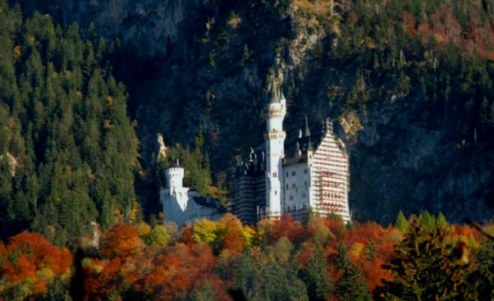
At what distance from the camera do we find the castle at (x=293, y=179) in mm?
142750

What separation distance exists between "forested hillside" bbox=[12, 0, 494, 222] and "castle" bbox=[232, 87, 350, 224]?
7.00 metres

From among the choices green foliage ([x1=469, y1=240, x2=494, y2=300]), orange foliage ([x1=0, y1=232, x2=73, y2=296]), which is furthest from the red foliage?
green foliage ([x1=469, y1=240, x2=494, y2=300])

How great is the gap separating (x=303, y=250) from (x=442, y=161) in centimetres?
2805

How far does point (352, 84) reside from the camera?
161125mm

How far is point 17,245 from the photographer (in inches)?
5605

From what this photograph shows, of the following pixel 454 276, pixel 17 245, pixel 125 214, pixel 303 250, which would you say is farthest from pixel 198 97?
pixel 454 276

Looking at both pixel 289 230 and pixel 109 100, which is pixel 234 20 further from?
pixel 289 230

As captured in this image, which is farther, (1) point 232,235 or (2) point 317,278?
(1) point 232,235

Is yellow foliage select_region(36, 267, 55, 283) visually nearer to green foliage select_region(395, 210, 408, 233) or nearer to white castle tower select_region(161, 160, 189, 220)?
white castle tower select_region(161, 160, 189, 220)

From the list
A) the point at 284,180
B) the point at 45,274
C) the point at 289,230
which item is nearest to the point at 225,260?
the point at 289,230

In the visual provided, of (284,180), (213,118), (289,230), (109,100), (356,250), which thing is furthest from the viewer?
(109,100)

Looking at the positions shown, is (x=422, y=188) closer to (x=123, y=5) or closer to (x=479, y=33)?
(x=479, y=33)

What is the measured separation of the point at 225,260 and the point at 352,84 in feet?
122

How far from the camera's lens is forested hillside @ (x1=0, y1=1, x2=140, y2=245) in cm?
15550
